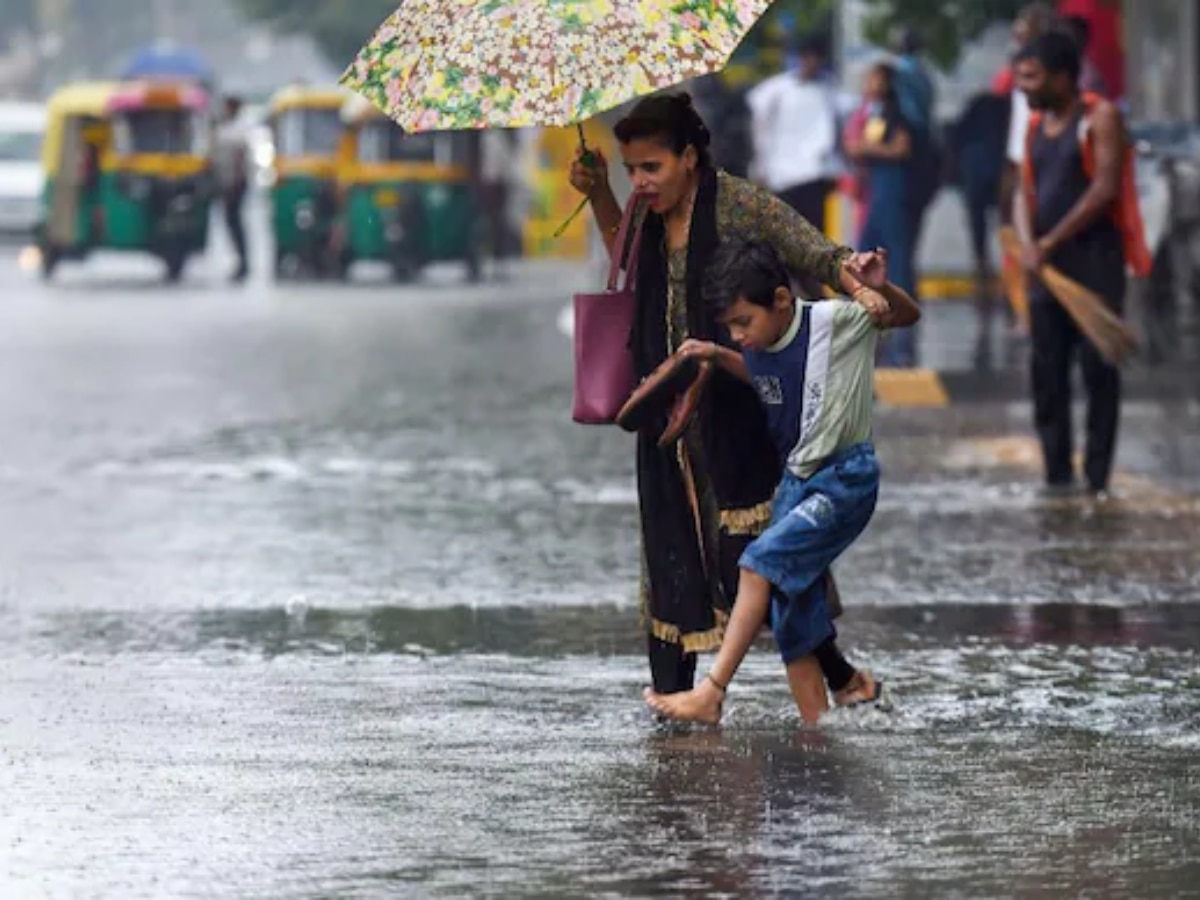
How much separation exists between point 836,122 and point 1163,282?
2315 mm

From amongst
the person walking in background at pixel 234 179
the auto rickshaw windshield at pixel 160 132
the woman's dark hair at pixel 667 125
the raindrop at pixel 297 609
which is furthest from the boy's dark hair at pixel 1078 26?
the auto rickshaw windshield at pixel 160 132

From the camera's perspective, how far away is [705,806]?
6.94 m

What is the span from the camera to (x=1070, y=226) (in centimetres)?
1262

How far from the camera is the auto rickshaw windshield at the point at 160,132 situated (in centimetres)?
3844

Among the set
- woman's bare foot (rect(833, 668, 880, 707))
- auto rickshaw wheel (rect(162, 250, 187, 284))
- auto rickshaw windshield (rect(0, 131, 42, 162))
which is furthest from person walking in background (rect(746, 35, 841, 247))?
auto rickshaw windshield (rect(0, 131, 42, 162))

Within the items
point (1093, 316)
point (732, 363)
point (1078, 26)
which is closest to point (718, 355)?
point (732, 363)

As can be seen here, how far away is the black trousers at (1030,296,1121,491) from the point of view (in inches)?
510

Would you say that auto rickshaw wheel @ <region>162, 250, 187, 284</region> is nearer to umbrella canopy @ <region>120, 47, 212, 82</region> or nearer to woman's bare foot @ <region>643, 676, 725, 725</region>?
umbrella canopy @ <region>120, 47, 212, 82</region>

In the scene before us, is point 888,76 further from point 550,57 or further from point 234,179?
point 234,179

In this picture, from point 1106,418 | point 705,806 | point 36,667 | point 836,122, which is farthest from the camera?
point 836,122

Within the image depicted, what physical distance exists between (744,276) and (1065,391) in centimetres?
560

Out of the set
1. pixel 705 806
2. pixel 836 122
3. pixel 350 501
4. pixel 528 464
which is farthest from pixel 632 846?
pixel 836 122

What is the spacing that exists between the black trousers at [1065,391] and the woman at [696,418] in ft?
16.5

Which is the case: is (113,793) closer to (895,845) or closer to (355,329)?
(895,845)
